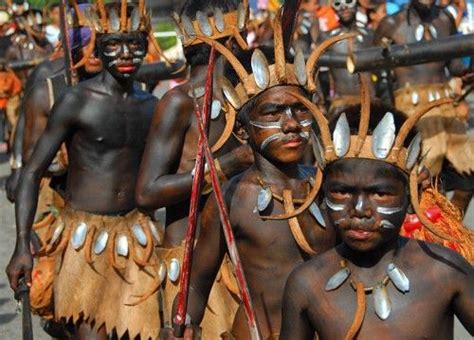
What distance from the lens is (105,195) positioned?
671 centimetres

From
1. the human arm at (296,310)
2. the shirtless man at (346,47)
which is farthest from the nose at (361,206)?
the shirtless man at (346,47)

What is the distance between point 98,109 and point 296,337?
2.97 m

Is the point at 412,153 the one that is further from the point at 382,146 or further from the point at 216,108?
the point at 216,108

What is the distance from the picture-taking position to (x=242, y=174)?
488cm

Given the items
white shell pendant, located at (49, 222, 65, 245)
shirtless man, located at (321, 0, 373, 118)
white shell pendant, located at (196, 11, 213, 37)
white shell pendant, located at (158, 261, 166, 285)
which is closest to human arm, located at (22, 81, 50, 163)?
white shell pendant, located at (49, 222, 65, 245)

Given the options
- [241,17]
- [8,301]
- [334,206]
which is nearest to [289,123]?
[334,206]

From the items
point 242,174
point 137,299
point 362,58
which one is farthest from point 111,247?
point 362,58

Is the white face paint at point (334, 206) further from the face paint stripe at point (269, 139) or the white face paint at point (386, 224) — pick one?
the face paint stripe at point (269, 139)

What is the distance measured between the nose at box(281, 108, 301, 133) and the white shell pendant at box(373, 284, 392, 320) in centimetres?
94

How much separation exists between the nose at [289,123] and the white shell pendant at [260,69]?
12 cm

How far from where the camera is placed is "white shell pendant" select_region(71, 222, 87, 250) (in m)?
6.71

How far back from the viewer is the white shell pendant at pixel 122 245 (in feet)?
22.0

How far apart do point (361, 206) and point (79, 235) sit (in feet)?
10.5

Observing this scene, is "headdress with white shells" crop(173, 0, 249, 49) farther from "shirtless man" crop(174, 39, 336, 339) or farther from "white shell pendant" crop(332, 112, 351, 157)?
"white shell pendant" crop(332, 112, 351, 157)
